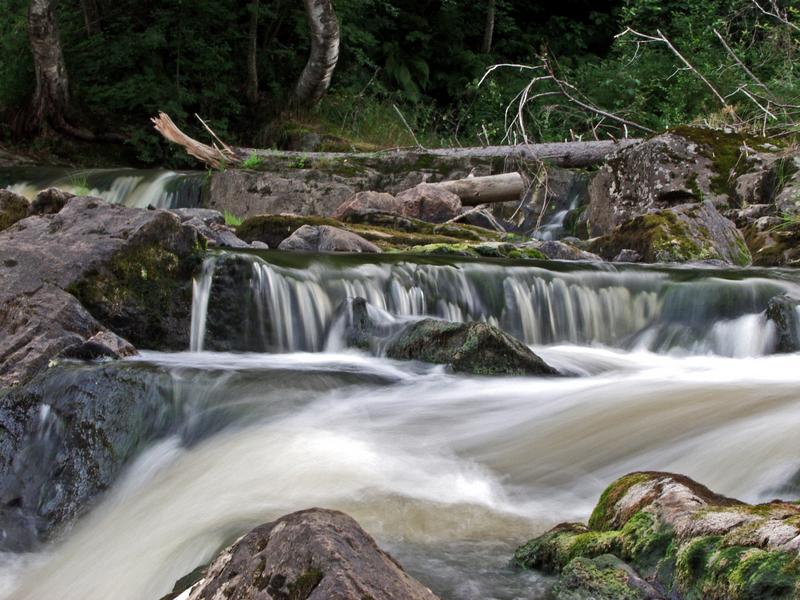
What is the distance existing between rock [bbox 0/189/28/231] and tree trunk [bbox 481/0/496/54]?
15.6 meters

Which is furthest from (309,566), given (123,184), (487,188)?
(123,184)

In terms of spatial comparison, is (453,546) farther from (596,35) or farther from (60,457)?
(596,35)

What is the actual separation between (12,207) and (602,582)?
6.98 meters

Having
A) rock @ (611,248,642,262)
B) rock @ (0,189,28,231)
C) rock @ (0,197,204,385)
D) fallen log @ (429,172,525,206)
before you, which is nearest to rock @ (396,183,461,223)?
fallen log @ (429,172,525,206)

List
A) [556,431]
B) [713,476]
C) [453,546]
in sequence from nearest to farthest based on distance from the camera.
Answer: [453,546]
[713,476]
[556,431]

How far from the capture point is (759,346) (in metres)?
6.46

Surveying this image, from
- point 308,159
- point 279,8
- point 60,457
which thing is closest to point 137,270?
point 60,457

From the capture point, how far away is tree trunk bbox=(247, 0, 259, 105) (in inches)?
712

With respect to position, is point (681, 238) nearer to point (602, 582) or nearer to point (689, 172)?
point (689, 172)

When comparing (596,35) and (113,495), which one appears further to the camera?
(596,35)

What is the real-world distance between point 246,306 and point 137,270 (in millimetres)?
831

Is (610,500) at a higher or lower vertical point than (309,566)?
lower

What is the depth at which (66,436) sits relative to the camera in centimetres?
386

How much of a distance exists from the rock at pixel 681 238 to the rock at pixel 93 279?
4600 millimetres
